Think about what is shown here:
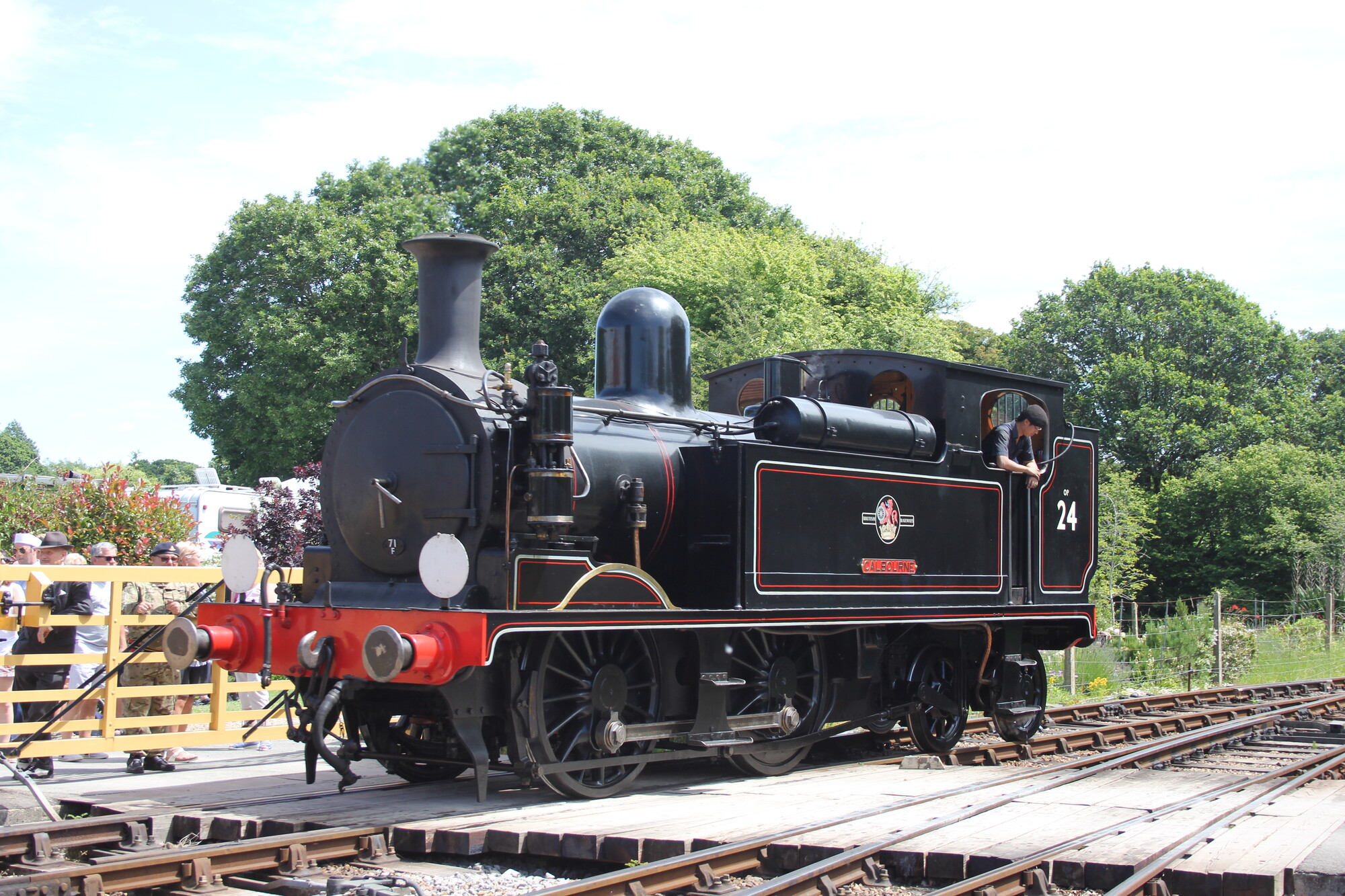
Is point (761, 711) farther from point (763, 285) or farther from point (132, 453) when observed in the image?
point (132, 453)

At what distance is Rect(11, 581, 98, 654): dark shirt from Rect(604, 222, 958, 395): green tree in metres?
14.7

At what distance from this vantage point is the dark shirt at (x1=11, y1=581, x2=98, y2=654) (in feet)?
26.9

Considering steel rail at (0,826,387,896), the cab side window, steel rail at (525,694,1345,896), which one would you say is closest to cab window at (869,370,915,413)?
the cab side window

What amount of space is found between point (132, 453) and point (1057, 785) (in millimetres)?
72702

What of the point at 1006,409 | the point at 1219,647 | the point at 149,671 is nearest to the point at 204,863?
the point at 149,671

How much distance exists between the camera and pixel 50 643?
8359mm

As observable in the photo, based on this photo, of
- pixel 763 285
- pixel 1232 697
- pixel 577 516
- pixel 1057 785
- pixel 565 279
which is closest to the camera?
pixel 577 516

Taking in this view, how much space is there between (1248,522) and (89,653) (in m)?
32.1

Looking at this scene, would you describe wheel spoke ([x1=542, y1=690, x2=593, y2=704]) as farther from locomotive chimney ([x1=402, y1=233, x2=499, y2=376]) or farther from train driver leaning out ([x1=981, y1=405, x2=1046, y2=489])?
train driver leaning out ([x1=981, y1=405, x2=1046, y2=489])

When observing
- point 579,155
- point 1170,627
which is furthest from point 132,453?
point 1170,627

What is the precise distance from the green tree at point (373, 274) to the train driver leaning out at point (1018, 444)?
57.1 feet

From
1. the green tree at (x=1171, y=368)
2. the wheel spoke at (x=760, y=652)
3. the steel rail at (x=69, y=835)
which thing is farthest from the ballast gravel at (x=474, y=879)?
the green tree at (x=1171, y=368)

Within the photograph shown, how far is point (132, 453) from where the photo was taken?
71562mm

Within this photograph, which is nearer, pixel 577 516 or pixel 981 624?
pixel 577 516
